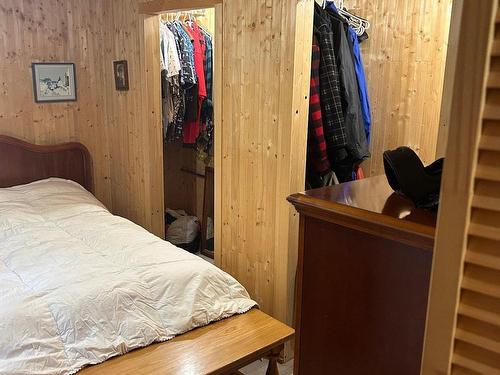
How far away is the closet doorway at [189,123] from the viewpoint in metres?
3.81

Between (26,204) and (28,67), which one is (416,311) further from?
(28,67)

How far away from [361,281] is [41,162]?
3613mm

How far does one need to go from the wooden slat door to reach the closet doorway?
256 cm

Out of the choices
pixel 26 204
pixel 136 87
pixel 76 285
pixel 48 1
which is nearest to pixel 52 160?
pixel 26 204

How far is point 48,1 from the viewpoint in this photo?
3908 mm

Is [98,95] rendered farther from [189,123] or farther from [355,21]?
[355,21]

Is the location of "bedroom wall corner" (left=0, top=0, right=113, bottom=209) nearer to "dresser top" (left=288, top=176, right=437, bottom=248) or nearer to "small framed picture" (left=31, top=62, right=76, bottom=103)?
"small framed picture" (left=31, top=62, right=76, bottom=103)

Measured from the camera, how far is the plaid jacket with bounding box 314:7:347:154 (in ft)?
8.75

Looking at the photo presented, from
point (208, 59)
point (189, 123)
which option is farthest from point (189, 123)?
point (208, 59)

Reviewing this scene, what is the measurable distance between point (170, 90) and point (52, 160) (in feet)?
3.80

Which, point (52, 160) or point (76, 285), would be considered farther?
point (52, 160)

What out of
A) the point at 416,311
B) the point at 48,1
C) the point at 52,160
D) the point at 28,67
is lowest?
the point at 52,160

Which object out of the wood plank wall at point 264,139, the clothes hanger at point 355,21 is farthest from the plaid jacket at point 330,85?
the clothes hanger at point 355,21

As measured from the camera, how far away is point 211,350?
2.21 metres
